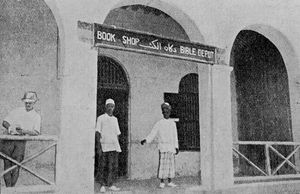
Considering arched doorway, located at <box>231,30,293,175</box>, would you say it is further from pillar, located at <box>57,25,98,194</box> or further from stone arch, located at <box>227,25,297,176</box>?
pillar, located at <box>57,25,98,194</box>

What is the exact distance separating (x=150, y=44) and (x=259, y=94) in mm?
4658

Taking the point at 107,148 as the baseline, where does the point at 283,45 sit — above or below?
above

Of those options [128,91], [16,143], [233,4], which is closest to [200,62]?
[233,4]

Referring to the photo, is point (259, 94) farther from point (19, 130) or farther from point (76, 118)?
point (19, 130)

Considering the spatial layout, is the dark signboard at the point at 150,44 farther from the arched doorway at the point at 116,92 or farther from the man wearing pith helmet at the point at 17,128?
the arched doorway at the point at 116,92

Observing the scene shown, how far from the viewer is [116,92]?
9.09m

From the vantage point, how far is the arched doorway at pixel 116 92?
350 inches

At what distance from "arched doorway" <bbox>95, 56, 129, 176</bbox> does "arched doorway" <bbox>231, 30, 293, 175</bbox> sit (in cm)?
336

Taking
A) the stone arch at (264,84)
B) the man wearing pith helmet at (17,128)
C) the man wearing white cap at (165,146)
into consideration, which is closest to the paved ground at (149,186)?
the man wearing white cap at (165,146)

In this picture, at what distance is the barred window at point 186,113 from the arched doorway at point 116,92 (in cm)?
114

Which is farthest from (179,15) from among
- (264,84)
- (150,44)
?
(264,84)

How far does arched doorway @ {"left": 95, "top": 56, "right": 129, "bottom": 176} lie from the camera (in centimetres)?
890

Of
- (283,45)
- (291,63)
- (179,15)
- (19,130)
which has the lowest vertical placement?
(19,130)

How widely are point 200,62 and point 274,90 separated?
10.9 ft
